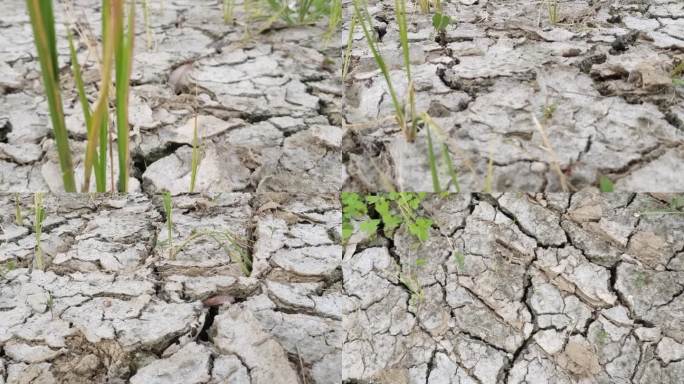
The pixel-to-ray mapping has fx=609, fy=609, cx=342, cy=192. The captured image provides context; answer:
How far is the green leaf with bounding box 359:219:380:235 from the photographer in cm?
138

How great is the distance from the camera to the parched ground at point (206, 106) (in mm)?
1436

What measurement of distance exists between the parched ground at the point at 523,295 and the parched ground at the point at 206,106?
291 mm

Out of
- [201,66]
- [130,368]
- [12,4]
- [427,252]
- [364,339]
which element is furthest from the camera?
[12,4]

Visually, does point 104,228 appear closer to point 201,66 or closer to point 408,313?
point 201,66

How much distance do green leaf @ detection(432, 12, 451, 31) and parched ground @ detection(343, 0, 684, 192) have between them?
19mm

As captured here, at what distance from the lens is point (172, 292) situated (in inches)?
49.1

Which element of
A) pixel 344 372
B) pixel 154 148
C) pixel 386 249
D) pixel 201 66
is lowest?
pixel 344 372

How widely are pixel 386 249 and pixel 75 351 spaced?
2.18 feet

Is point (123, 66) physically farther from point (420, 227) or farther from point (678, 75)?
point (678, 75)

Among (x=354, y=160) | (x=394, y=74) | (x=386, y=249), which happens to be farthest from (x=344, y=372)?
(x=394, y=74)

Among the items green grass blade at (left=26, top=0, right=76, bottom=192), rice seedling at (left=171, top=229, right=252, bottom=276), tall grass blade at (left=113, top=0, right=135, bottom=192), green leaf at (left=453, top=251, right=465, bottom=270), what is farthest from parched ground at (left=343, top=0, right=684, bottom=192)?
green grass blade at (left=26, top=0, right=76, bottom=192)

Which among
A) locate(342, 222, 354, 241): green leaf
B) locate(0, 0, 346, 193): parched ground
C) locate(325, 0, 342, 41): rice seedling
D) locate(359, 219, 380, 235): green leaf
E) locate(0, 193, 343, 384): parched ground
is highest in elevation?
locate(325, 0, 342, 41): rice seedling

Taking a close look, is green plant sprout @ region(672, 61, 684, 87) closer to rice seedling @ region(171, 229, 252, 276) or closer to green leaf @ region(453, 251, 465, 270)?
green leaf @ region(453, 251, 465, 270)

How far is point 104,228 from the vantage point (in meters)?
1.38
